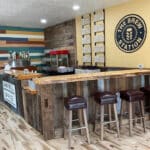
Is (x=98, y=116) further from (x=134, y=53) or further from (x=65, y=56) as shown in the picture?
(x=65, y=56)

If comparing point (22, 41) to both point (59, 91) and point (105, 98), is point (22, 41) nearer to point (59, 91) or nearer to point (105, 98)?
point (59, 91)

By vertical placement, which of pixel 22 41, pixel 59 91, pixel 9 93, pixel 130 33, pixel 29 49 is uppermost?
pixel 22 41

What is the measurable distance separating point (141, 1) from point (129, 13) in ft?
1.32

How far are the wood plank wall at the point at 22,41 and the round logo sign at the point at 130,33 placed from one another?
13.8 ft

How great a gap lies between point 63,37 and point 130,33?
3.09m

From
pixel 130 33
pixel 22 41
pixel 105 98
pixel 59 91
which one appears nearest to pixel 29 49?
pixel 22 41

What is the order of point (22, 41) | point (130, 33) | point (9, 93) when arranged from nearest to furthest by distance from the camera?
point (130, 33)
point (9, 93)
point (22, 41)

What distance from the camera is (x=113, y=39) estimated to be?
5.48 m

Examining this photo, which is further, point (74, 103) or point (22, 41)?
point (22, 41)

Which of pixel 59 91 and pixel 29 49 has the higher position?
pixel 29 49

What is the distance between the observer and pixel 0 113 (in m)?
5.25

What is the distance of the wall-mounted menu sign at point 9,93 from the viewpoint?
510 centimetres

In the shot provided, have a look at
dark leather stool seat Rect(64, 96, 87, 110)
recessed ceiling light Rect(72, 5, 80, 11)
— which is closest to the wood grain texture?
dark leather stool seat Rect(64, 96, 87, 110)

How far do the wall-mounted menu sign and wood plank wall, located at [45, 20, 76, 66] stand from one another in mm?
2476
